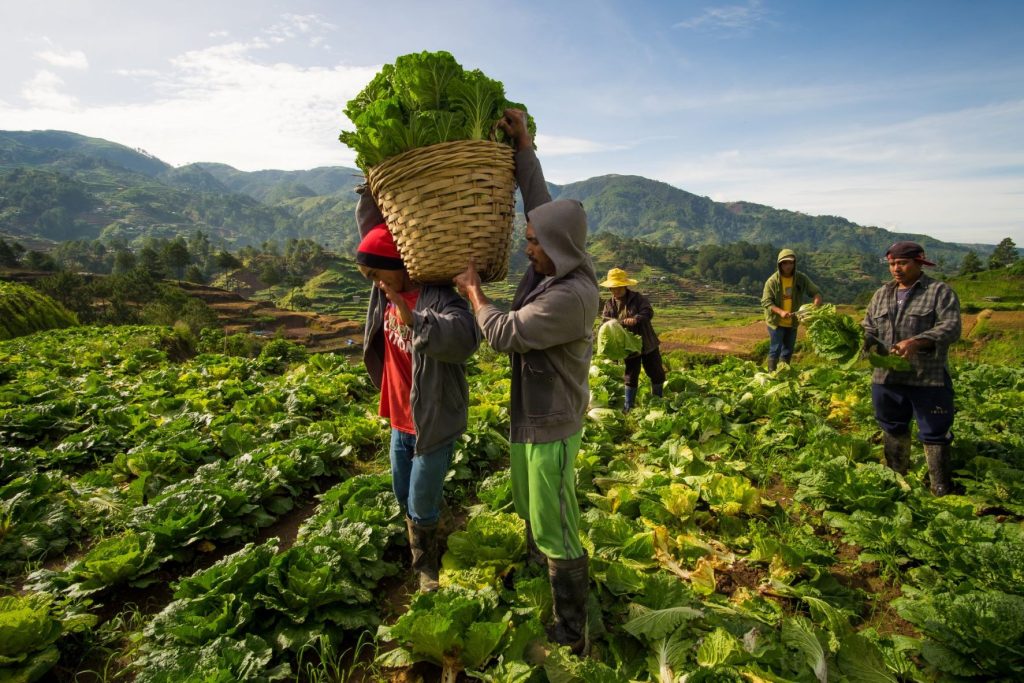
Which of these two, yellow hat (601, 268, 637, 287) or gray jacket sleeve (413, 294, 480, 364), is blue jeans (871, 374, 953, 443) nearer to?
yellow hat (601, 268, 637, 287)

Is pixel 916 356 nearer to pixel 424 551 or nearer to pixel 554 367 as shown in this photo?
pixel 554 367

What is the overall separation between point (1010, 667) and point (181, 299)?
56.0m

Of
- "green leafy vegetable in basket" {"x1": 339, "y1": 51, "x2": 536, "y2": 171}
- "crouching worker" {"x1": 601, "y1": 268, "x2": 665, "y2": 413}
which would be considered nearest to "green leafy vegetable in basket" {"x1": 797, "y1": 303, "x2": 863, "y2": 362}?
"crouching worker" {"x1": 601, "y1": 268, "x2": 665, "y2": 413}

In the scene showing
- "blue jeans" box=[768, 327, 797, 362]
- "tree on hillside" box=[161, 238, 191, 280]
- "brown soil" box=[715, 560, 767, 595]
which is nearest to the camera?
"brown soil" box=[715, 560, 767, 595]

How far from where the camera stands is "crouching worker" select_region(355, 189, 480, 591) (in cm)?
262

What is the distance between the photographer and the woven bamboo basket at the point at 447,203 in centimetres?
235

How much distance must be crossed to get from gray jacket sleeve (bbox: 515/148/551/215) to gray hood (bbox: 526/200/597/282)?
1.23ft

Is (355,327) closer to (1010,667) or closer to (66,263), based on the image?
(1010,667)

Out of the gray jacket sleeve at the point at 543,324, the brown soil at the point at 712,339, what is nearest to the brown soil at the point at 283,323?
the brown soil at the point at 712,339

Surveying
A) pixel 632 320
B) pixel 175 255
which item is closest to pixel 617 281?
pixel 632 320

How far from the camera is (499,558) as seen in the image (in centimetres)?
324

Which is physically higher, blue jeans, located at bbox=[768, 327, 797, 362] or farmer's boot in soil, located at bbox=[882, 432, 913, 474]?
blue jeans, located at bbox=[768, 327, 797, 362]

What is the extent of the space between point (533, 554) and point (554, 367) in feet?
4.83

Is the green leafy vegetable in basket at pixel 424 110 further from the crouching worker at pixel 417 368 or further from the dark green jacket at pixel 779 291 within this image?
the dark green jacket at pixel 779 291
